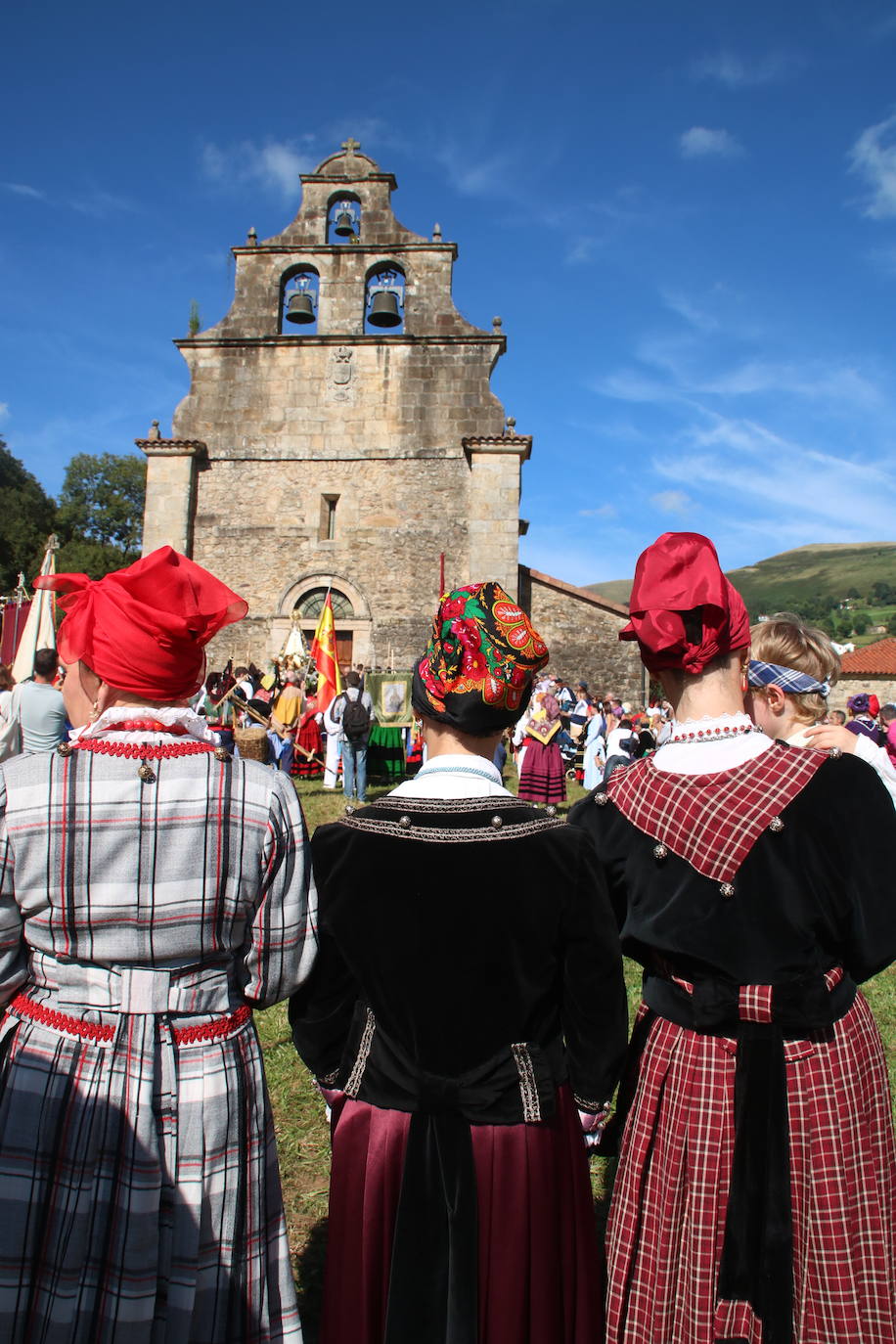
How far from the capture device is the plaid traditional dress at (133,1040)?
5.56ft

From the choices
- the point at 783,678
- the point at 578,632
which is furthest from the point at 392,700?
the point at 783,678

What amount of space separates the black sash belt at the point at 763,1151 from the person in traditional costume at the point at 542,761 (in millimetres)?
8354

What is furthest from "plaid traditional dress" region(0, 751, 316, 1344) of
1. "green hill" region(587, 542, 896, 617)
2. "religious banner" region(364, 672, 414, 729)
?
"green hill" region(587, 542, 896, 617)

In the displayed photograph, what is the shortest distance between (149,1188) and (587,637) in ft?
60.1

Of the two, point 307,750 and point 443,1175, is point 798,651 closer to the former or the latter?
point 443,1175

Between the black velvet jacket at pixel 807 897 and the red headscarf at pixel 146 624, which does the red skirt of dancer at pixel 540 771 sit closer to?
the black velvet jacket at pixel 807 897

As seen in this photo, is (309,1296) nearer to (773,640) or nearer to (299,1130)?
(299,1130)

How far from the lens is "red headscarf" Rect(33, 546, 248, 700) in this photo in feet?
6.05

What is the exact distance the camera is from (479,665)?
1.90 metres

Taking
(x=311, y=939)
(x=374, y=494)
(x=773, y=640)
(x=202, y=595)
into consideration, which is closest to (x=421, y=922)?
(x=311, y=939)

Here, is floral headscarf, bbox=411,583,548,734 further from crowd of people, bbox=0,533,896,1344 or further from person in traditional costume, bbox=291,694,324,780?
person in traditional costume, bbox=291,694,324,780

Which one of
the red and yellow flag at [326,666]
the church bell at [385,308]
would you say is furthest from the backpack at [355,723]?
the church bell at [385,308]

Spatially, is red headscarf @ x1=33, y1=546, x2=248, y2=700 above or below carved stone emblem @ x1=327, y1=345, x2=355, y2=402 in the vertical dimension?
below

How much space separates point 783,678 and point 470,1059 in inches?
61.9
